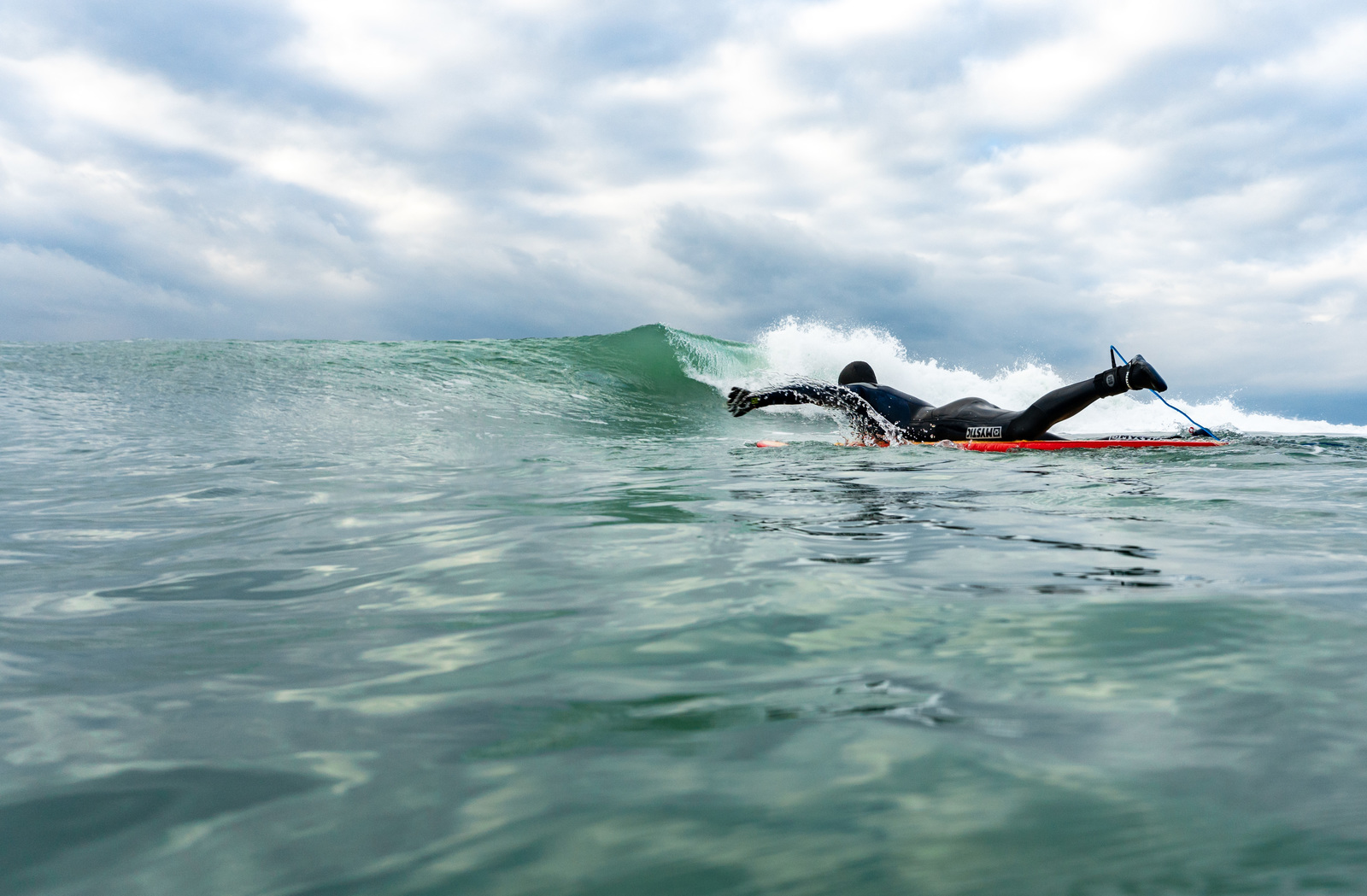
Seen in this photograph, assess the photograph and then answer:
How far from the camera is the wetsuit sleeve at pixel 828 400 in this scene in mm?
8312

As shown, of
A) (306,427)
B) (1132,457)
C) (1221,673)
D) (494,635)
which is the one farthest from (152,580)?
(306,427)

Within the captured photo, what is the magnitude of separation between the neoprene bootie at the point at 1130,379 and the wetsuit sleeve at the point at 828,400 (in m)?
2.33

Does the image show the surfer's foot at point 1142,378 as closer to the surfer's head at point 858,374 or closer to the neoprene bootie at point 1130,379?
the neoprene bootie at point 1130,379

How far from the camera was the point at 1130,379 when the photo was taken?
6.19 metres

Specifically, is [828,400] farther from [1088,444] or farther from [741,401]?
[1088,444]

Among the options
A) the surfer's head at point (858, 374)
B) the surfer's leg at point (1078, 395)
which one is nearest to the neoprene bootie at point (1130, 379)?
the surfer's leg at point (1078, 395)

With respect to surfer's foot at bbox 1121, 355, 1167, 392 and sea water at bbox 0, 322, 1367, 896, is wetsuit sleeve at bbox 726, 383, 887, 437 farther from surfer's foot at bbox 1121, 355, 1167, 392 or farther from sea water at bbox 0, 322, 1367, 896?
sea water at bbox 0, 322, 1367, 896

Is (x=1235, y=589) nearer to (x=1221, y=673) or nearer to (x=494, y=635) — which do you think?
(x=1221, y=673)

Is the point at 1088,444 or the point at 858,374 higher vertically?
the point at 858,374

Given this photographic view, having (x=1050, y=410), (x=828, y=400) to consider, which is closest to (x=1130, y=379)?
(x=1050, y=410)

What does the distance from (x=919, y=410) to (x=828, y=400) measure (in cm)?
97

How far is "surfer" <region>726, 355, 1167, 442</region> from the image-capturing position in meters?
6.99

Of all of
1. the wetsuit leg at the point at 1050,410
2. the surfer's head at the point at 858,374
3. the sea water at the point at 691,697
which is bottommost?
the sea water at the point at 691,697

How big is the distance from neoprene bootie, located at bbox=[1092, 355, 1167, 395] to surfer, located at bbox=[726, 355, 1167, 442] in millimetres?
15
